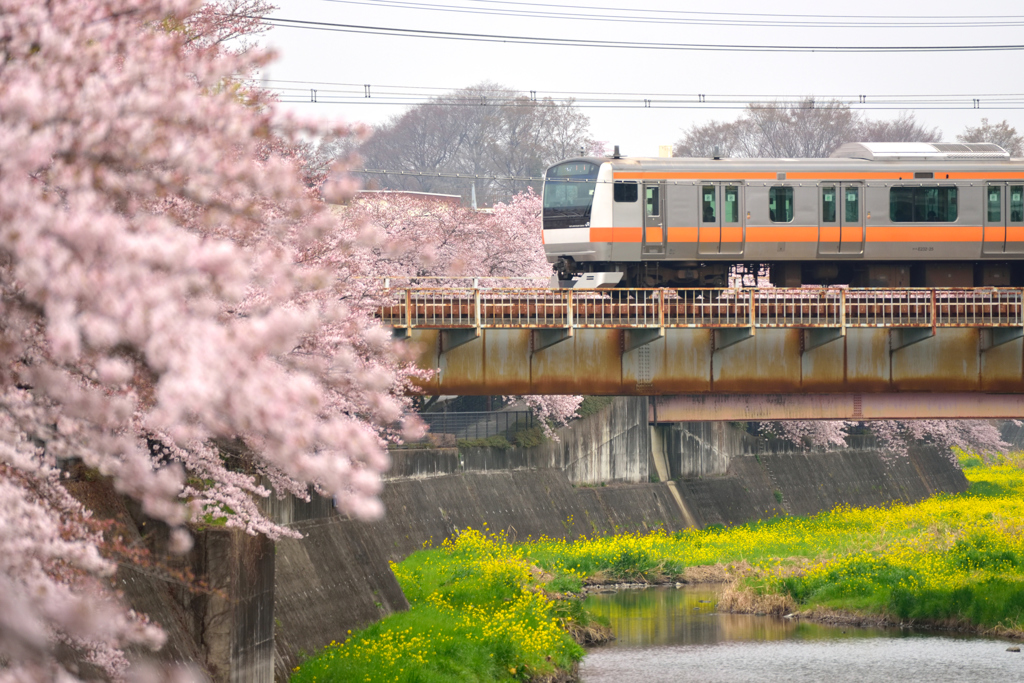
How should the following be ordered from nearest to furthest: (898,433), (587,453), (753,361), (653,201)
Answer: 1. (753,361)
2. (653,201)
3. (587,453)
4. (898,433)

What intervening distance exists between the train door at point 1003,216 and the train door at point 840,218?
3.03 m

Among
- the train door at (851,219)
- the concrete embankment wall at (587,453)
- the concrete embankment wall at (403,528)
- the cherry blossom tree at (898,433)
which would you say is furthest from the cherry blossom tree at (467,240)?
the train door at (851,219)

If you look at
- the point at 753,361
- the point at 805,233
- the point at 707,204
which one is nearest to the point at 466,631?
the point at 753,361

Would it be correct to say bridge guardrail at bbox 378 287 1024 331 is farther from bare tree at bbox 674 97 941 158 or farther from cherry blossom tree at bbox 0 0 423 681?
bare tree at bbox 674 97 941 158

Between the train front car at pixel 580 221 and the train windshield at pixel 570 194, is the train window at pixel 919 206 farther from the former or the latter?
the train windshield at pixel 570 194

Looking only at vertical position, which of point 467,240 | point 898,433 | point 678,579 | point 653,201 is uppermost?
point 653,201

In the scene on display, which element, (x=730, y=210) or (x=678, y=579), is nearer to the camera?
(x=730, y=210)

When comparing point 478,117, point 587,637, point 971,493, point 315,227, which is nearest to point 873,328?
point 587,637

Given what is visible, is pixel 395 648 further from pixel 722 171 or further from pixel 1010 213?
pixel 1010 213

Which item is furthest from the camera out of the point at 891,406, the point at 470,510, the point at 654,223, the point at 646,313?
the point at 470,510

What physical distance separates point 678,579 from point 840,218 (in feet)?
48.9

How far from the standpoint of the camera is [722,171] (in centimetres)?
2703

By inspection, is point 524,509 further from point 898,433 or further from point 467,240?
point 898,433

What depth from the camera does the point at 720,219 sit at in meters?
26.9
